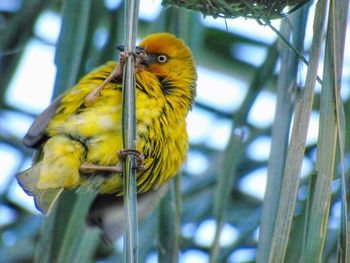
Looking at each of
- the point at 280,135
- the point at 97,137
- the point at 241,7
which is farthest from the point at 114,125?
the point at 280,135

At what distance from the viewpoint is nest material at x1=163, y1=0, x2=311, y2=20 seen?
92.1 inches

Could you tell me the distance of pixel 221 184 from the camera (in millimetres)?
2512

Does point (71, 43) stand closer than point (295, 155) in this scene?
No

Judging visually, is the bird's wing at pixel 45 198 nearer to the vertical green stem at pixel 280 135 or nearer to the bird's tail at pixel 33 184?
the bird's tail at pixel 33 184

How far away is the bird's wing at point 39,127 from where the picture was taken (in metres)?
2.70

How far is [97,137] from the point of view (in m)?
2.77

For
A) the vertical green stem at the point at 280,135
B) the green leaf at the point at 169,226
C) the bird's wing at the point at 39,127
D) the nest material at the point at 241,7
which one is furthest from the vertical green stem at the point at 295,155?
the bird's wing at the point at 39,127

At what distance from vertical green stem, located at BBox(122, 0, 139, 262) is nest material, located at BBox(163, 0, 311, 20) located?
650mm

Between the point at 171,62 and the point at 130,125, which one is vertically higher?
the point at 171,62

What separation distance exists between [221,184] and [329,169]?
90 cm

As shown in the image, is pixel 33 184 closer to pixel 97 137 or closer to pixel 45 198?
pixel 45 198

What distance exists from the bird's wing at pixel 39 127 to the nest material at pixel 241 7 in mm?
593

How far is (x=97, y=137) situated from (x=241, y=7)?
28.5 inches

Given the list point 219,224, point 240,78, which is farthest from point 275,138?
point 240,78
